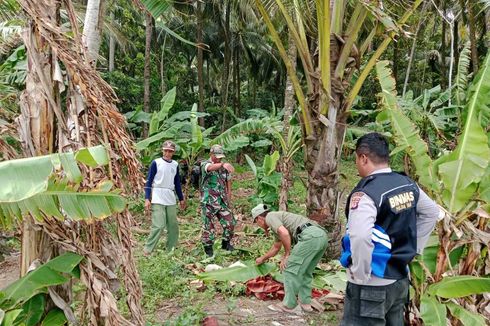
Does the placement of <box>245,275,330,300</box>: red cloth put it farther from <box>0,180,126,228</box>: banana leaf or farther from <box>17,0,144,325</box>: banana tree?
<box>0,180,126,228</box>: banana leaf

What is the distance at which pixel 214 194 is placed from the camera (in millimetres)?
7012

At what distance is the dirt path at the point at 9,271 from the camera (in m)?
6.05

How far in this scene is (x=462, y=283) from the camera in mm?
3639

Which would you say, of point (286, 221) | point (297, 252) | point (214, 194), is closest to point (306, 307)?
point (297, 252)

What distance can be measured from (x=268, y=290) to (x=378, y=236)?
8.80ft

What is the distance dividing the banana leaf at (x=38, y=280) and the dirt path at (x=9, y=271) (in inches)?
142

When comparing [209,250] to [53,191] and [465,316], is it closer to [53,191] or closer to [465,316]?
[465,316]

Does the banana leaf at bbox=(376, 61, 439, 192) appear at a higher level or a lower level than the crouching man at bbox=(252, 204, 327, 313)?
higher

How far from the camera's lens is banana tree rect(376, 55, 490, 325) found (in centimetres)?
373

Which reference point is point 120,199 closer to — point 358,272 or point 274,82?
point 358,272

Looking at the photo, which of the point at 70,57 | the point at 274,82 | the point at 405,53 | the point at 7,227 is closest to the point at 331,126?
the point at 70,57

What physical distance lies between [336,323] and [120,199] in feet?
10.6

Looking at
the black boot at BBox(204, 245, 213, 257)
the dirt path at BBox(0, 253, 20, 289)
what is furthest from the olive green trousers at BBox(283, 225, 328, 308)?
the dirt path at BBox(0, 253, 20, 289)

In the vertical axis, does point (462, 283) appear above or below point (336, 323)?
above
